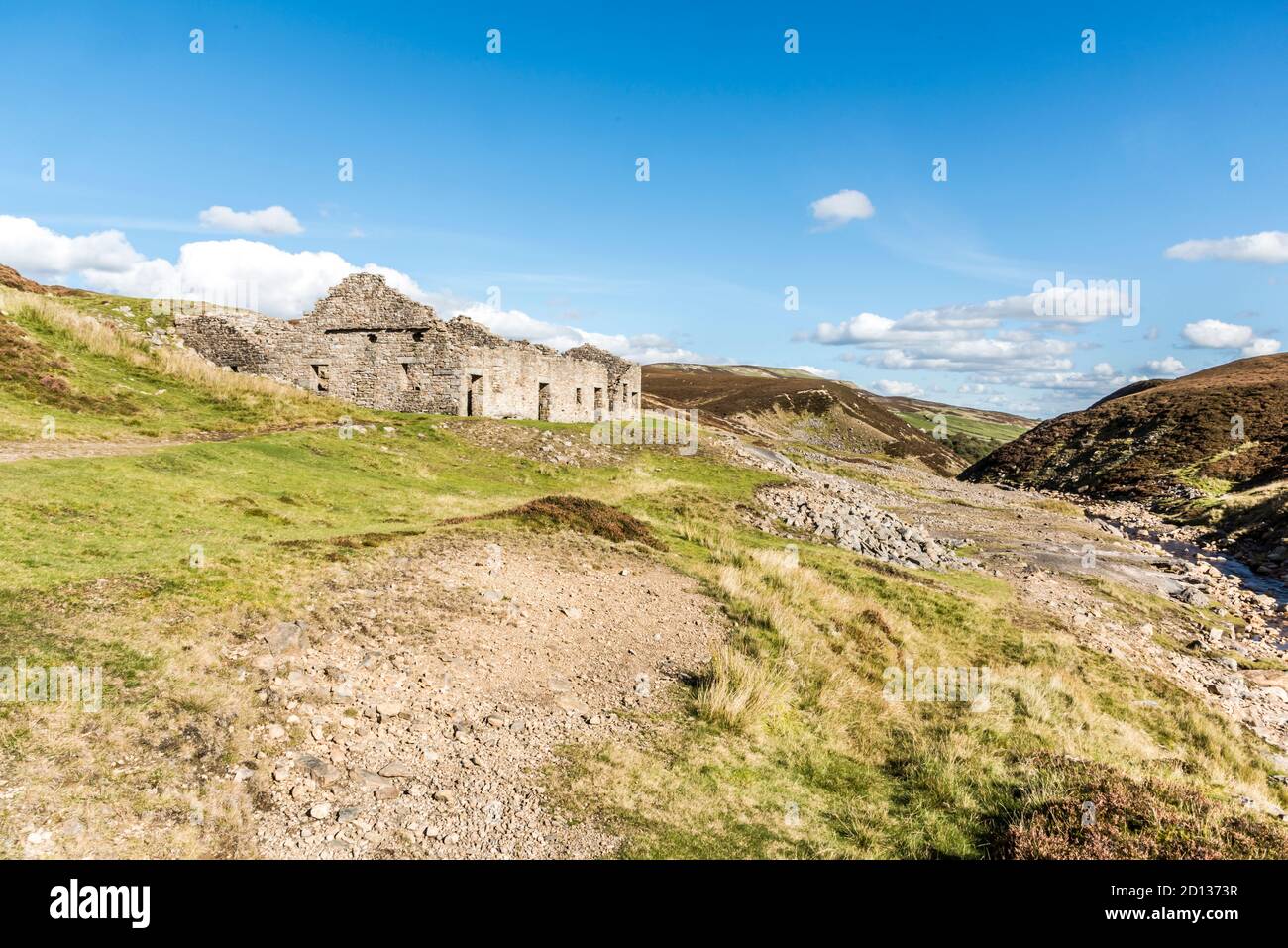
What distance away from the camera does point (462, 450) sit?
2825 centimetres

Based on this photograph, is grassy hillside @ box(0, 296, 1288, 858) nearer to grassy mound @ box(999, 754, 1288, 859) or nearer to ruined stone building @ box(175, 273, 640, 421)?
grassy mound @ box(999, 754, 1288, 859)

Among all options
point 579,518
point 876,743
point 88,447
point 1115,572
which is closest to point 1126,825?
point 876,743

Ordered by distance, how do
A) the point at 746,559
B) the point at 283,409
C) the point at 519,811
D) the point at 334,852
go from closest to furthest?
the point at 334,852 < the point at 519,811 < the point at 746,559 < the point at 283,409

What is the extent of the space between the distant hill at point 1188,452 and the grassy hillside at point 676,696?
101ft

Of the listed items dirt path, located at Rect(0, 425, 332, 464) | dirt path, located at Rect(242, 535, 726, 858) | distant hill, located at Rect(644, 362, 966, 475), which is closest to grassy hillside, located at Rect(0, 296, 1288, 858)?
dirt path, located at Rect(242, 535, 726, 858)

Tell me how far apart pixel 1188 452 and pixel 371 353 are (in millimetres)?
67157

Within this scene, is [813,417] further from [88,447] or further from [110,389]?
[88,447]

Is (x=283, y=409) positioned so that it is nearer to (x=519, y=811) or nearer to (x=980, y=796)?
(x=519, y=811)

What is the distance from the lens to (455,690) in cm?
929

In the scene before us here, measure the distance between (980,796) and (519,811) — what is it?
602cm

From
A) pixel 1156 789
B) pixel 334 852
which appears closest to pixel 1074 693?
pixel 1156 789

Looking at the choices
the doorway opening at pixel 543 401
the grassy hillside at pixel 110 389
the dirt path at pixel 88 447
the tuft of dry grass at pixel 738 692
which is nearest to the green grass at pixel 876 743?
the tuft of dry grass at pixel 738 692

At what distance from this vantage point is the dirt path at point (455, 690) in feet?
21.4
